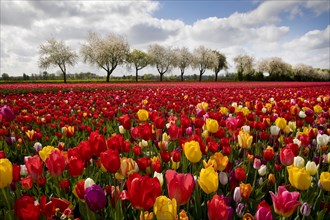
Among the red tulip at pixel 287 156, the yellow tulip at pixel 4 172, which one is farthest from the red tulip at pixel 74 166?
the red tulip at pixel 287 156

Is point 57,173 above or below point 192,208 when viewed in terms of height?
above

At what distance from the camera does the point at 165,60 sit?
84.4 metres

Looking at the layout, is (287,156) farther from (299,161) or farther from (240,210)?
(240,210)

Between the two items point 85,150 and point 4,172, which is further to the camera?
point 85,150

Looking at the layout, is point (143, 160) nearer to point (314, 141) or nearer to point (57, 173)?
point (57, 173)

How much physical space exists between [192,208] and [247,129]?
5.67ft

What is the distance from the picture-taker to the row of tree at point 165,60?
60.6 metres

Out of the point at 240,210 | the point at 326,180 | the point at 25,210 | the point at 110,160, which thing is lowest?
the point at 240,210

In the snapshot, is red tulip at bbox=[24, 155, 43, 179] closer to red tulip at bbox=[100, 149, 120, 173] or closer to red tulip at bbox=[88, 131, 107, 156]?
red tulip at bbox=[88, 131, 107, 156]

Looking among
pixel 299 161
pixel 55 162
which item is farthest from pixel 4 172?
pixel 299 161

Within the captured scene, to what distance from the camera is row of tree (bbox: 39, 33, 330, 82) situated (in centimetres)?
6056

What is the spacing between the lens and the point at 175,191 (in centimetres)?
162

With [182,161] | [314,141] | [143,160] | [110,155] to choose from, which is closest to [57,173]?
[110,155]

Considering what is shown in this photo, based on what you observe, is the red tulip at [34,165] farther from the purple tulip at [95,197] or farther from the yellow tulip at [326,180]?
the yellow tulip at [326,180]
